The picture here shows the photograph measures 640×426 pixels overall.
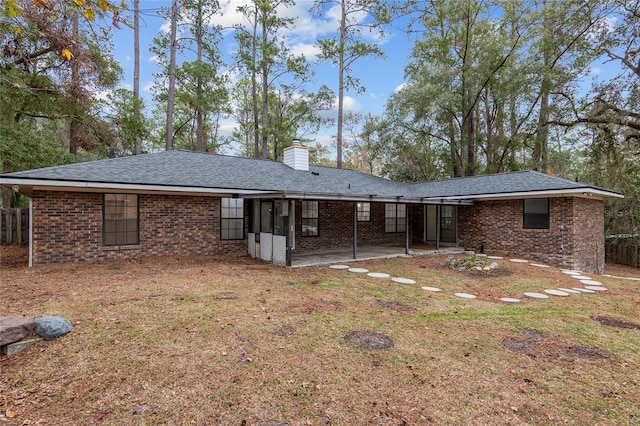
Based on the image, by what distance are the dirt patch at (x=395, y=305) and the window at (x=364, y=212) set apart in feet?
27.5

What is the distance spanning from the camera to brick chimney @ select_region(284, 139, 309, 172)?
46.1 ft

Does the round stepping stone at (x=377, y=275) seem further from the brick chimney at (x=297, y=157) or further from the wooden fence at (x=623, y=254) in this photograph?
the wooden fence at (x=623, y=254)

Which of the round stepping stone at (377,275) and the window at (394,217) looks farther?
the window at (394,217)

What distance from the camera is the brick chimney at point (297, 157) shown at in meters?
14.1

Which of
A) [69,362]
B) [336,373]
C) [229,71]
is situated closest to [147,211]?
[69,362]

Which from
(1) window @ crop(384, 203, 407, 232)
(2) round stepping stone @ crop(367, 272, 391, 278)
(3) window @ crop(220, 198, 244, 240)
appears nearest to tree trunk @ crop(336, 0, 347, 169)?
(1) window @ crop(384, 203, 407, 232)

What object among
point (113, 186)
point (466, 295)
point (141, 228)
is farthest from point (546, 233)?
point (113, 186)

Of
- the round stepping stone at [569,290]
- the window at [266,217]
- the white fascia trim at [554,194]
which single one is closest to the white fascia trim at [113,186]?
the window at [266,217]

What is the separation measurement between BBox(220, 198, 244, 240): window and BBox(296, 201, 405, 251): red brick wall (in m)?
2.25

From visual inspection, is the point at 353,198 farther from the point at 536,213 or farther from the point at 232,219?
the point at 536,213

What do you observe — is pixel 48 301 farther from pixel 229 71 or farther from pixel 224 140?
pixel 224 140

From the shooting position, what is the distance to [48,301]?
15.8 ft

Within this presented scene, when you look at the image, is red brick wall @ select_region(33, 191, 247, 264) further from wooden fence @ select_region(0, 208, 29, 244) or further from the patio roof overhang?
wooden fence @ select_region(0, 208, 29, 244)

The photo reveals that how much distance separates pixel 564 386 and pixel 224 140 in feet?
89.9
